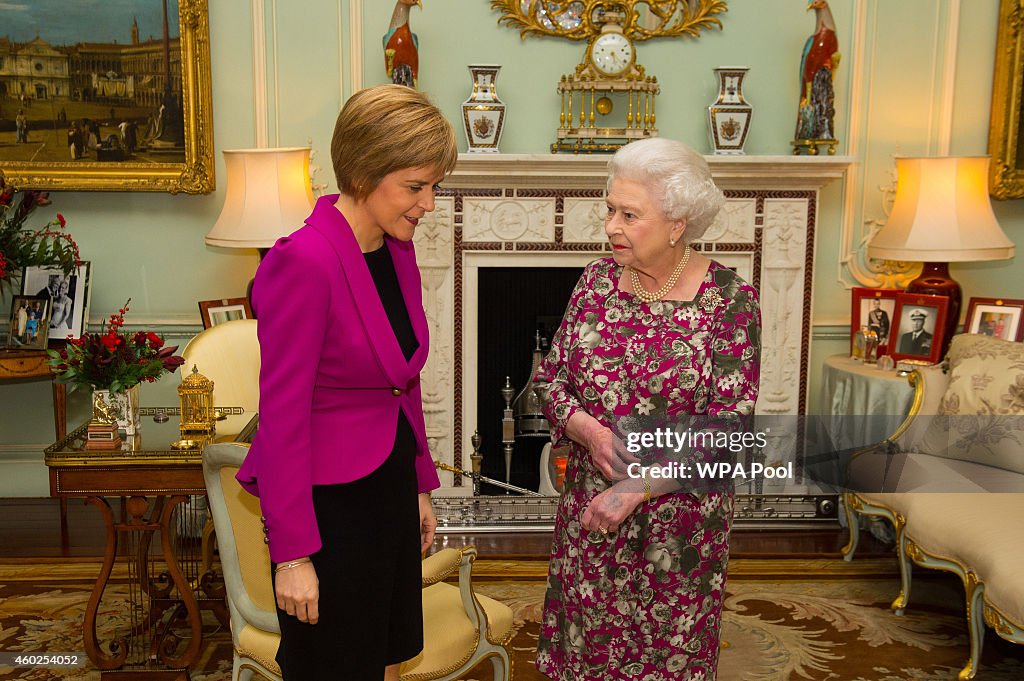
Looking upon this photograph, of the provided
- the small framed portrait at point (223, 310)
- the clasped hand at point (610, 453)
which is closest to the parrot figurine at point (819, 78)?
the small framed portrait at point (223, 310)

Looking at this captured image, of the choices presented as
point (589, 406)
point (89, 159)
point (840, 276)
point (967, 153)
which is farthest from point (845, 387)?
point (89, 159)

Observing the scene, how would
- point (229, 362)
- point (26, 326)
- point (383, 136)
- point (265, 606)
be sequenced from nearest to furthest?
1. point (383, 136)
2. point (265, 606)
3. point (229, 362)
4. point (26, 326)

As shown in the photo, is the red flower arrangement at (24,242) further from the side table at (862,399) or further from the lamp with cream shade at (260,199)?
the side table at (862,399)

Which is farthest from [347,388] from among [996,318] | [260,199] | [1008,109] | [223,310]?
[1008,109]

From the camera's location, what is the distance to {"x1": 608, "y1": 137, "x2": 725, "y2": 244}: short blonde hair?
6.91 feet

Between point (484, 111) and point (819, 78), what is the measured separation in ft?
5.39

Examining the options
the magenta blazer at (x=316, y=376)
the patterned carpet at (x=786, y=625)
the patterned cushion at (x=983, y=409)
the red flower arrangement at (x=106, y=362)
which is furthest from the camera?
the patterned cushion at (x=983, y=409)

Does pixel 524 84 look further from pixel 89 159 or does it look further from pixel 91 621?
pixel 91 621

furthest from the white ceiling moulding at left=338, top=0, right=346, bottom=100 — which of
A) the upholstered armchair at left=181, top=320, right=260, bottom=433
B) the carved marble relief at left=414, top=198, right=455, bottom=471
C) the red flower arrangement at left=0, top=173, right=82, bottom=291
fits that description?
the upholstered armchair at left=181, top=320, right=260, bottom=433

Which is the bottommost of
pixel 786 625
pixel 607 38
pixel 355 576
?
pixel 786 625

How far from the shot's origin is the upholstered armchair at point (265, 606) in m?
2.23

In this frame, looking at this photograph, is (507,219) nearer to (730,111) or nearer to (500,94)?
(500,94)

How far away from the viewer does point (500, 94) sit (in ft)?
15.6

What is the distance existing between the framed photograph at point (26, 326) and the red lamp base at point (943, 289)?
13.7 ft
